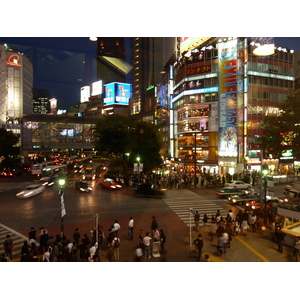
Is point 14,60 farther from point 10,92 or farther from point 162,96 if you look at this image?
point 162,96

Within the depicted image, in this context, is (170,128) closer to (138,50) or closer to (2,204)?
(2,204)

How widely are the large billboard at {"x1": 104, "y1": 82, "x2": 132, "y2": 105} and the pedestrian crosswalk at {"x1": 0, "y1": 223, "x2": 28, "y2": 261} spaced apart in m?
111

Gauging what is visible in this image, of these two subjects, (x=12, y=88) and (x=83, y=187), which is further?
(x=12, y=88)

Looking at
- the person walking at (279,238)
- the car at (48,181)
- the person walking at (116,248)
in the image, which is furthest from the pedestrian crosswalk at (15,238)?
the car at (48,181)

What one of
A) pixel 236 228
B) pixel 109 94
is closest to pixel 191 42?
pixel 236 228

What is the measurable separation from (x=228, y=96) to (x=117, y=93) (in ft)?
281

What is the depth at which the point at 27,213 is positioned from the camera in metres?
21.2

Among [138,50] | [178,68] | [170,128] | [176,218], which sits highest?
[138,50]

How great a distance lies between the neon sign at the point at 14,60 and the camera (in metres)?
72.4

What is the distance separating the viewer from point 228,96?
A: 4666 centimetres

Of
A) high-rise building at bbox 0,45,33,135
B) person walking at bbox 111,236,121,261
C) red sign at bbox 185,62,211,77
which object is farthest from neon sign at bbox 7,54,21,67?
person walking at bbox 111,236,121,261

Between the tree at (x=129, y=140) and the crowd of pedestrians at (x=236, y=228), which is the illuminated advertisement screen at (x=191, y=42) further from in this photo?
the crowd of pedestrians at (x=236, y=228)
